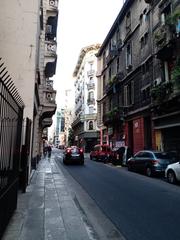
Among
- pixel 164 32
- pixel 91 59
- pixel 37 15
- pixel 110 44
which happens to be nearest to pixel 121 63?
pixel 110 44

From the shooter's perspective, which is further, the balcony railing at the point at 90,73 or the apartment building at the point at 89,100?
the balcony railing at the point at 90,73

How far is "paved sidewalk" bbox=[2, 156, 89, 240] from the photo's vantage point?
18.7ft

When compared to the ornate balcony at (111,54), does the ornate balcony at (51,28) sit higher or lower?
lower

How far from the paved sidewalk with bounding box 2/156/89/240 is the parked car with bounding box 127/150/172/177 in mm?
7965

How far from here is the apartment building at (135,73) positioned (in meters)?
25.1

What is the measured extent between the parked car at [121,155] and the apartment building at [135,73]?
2270 mm

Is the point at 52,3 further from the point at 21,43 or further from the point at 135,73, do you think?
the point at 21,43

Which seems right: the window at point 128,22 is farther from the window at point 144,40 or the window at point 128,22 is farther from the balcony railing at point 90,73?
the balcony railing at point 90,73

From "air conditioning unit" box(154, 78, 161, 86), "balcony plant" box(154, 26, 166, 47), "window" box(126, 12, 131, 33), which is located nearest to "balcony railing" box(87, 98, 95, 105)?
"window" box(126, 12, 131, 33)

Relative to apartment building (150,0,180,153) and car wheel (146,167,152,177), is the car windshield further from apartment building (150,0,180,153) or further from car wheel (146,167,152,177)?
apartment building (150,0,180,153)

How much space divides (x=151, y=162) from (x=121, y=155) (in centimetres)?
917

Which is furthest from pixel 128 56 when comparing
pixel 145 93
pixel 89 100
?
pixel 89 100

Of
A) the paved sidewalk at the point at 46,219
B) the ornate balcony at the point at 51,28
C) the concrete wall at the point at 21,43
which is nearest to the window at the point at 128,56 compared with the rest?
the ornate balcony at the point at 51,28

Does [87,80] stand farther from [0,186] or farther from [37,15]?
[0,186]
